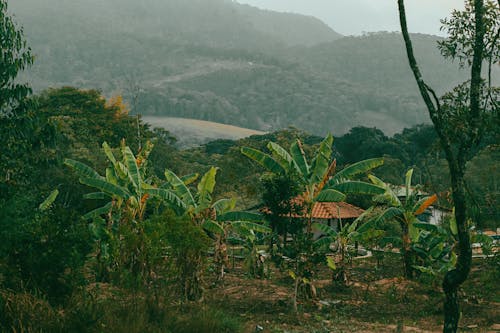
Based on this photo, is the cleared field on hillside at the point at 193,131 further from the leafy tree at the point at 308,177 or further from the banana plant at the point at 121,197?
the leafy tree at the point at 308,177

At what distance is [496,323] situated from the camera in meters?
12.9

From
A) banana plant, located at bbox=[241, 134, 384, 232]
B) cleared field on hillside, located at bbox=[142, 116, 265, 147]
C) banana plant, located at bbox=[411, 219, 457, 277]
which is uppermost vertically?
banana plant, located at bbox=[241, 134, 384, 232]

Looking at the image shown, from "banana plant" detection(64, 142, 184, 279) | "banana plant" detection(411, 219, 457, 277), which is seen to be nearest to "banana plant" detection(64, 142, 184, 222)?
"banana plant" detection(64, 142, 184, 279)

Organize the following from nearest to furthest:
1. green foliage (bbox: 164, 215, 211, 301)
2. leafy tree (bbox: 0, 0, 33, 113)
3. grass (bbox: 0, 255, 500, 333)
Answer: grass (bbox: 0, 255, 500, 333)
green foliage (bbox: 164, 215, 211, 301)
leafy tree (bbox: 0, 0, 33, 113)

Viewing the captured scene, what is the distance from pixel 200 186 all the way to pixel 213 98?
164 meters

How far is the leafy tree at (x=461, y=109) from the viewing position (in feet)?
28.8

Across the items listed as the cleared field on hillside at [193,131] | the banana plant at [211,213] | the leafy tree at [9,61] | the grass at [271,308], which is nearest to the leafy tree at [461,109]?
the grass at [271,308]

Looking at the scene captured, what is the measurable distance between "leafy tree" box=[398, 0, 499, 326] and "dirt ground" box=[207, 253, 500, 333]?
1511 mm

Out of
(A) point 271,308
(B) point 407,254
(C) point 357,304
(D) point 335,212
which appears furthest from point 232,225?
(D) point 335,212

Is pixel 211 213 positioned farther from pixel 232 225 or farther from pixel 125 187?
pixel 125 187

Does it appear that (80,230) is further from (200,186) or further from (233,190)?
(233,190)

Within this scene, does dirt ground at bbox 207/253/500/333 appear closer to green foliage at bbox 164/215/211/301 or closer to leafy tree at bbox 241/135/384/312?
green foliage at bbox 164/215/211/301

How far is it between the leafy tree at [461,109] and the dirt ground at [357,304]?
1.51m

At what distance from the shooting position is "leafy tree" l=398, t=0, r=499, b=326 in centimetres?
877
